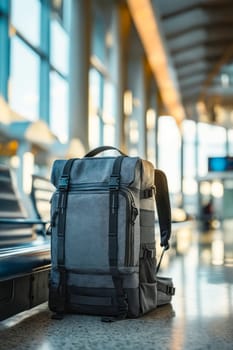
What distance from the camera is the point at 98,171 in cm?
237

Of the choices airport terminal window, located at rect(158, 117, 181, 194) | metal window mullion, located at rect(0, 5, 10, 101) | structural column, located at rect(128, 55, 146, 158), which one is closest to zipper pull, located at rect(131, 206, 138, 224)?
metal window mullion, located at rect(0, 5, 10, 101)

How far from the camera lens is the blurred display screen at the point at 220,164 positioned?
72.5ft

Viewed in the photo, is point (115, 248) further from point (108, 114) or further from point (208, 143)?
point (208, 143)

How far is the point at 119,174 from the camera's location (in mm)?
2287

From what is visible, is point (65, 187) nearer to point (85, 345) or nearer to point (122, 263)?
point (122, 263)

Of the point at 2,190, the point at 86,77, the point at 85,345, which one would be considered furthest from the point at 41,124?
the point at 85,345

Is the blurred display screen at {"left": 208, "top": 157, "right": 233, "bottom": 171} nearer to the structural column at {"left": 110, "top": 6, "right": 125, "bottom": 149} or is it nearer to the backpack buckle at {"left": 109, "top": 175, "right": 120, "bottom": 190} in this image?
the structural column at {"left": 110, "top": 6, "right": 125, "bottom": 149}

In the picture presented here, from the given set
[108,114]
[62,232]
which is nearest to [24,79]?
[108,114]

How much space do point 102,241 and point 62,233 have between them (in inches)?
8.6

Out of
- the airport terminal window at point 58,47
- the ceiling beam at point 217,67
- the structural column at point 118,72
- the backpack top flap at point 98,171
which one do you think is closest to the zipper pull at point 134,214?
the backpack top flap at point 98,171

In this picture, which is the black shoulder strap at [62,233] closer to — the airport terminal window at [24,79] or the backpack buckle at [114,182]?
the backpack buckle at [114,182]

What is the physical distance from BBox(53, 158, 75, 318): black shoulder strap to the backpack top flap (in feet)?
0.12

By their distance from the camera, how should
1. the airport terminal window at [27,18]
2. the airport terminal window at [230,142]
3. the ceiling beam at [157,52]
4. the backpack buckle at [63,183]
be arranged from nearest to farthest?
1. the backpack buckle at [63,183]
2. the airport terminal window at [27,18]
3. the ceiling beam at [157,52]
4. the airport terminal window at [230,142]

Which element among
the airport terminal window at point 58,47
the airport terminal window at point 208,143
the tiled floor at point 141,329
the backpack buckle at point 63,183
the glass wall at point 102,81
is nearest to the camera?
the tiled floor at point 141,329
